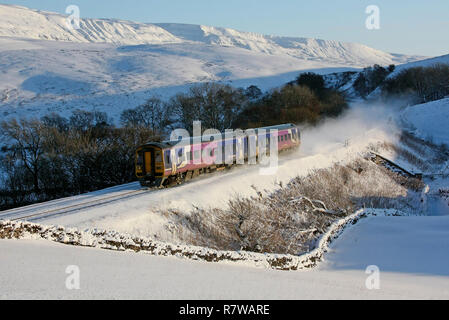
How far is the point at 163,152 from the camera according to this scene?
2192cm

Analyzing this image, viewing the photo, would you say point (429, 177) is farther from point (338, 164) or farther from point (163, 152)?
point (163, 152)

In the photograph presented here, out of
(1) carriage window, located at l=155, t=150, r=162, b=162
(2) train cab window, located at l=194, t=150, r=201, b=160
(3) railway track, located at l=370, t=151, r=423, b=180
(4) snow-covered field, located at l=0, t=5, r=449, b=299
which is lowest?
(3) railway track, located at l=370, t=151, r=423, b=180

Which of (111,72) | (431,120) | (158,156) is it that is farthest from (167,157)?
(111,72)

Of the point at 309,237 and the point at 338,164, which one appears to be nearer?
the point at 309,237

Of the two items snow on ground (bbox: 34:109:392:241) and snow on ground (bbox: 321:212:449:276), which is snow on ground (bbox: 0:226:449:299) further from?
snow on ground (bbox: 34:109:392:241)

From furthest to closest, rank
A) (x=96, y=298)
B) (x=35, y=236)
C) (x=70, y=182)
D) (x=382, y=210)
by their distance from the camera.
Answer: (x=70, y=182) → (x=382, y=210) → (x=35, y=236) → (x=96, y=298)

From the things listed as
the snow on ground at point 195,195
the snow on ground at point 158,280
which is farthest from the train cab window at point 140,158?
the snow on ground at point 158,280

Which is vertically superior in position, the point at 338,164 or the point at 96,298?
the point at 96,298

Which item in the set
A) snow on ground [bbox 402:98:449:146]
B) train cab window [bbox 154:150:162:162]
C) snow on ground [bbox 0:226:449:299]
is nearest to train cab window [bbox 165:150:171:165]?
train cab window [bbox 154:150:162:162]

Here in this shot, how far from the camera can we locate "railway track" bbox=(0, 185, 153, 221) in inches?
675

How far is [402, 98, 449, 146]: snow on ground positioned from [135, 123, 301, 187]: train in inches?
1568

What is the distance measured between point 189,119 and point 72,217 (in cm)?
4475

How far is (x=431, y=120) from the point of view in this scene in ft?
220

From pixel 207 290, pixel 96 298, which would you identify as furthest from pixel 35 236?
pixel 207 290
